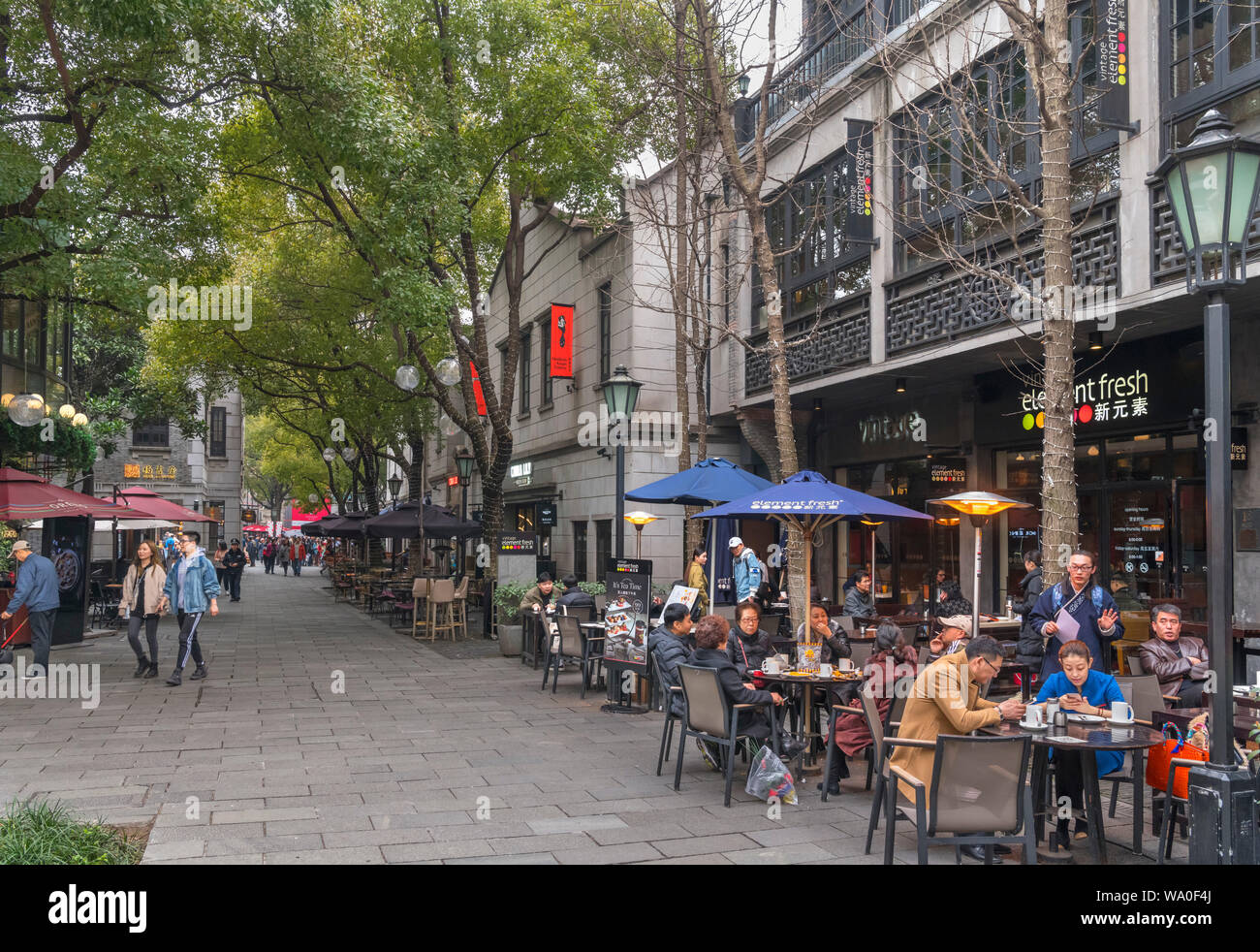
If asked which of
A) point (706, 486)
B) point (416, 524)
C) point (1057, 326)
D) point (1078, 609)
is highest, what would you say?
point (1057, 326)

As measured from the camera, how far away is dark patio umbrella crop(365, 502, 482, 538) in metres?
22.1

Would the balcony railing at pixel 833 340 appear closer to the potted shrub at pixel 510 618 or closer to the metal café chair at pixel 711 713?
the potted shrub at pixel 510 618

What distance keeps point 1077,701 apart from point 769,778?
82.2 inches

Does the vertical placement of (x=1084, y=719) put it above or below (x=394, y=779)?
above

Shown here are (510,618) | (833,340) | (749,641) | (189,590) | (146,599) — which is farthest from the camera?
(510,618)

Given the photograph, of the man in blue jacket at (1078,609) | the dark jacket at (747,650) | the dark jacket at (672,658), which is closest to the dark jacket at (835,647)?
the dark jacket at (747,650)

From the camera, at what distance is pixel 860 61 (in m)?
15.6

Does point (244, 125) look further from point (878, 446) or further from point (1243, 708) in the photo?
point (1243, 708)

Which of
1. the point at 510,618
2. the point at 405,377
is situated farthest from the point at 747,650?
the point at 405,377

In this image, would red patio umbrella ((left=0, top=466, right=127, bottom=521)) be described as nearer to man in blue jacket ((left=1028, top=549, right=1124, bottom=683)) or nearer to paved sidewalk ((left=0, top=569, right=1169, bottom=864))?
paved sidewalk ((left=0, top=569, right=1169, bottom=864))

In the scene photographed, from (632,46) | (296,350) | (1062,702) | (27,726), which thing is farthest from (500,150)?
(1062,702)

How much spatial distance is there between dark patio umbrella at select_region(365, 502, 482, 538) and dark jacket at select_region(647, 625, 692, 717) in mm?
14043

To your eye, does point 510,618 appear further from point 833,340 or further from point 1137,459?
point 1137,459

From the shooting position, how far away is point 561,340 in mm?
25312
